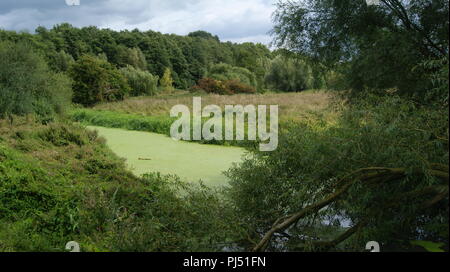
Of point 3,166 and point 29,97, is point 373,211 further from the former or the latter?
point 29,97

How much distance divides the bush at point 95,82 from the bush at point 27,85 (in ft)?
15.6

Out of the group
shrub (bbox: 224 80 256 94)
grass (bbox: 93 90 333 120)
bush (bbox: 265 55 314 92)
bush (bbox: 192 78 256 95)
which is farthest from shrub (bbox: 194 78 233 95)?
bush (bbox: 265 55 314 92)

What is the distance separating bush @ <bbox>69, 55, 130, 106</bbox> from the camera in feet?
46.4

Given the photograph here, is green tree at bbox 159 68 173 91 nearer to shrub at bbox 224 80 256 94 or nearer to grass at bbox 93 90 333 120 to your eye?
grass at bbox 93 90 333 120

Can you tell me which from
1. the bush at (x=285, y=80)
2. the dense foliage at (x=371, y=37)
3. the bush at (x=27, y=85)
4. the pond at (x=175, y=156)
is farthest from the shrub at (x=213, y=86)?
the dense foliage at (x=371, y=37)

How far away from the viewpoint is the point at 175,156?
759 centimetres

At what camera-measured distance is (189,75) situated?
57.9 ft

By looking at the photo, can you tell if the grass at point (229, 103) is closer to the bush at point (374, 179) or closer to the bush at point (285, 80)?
the bush at point (285, 80)

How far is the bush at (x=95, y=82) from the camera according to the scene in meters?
14.2

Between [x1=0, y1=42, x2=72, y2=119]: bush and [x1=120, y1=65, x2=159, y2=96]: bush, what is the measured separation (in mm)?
6391

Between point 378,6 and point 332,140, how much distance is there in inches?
102

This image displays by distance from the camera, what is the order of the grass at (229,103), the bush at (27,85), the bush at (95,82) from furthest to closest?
the bush at (95,82) < the grass at (229,103) < the bush at (27,85)

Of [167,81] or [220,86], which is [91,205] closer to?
[220,86]

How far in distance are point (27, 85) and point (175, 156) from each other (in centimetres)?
338
